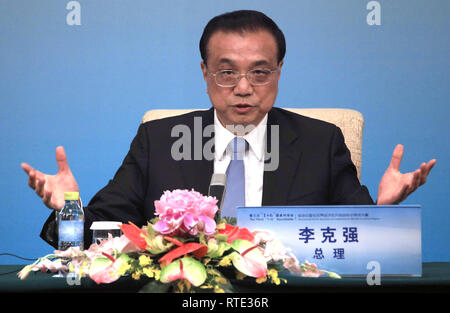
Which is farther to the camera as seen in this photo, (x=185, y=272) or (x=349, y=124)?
(x=349, y=124)

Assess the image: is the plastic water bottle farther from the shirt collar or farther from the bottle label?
the shirt collar

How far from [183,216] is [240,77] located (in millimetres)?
959

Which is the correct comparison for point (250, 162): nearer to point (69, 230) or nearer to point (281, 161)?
point (281, 161)

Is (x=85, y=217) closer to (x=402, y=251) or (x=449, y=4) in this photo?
(x=402, y=251)

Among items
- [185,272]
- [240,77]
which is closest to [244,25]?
[240,77]

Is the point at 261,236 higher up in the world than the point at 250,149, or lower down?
lower down

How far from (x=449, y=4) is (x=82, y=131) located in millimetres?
1784

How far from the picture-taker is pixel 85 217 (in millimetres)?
1735

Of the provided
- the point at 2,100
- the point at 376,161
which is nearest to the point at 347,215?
the point at 376,161

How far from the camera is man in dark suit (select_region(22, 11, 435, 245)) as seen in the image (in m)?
1.91

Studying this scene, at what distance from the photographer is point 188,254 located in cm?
103

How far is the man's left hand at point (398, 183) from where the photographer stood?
4.68 ft

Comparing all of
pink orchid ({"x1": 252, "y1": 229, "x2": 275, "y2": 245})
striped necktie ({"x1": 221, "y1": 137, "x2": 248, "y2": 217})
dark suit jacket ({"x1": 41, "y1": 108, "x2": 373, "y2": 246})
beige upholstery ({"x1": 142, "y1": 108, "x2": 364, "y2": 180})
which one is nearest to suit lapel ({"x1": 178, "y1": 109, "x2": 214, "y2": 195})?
dark suit jacket ({"x1": 41, "y1": 108, "x2": 373, "y2": 246})

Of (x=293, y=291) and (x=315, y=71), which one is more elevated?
(x=315, y=71)
